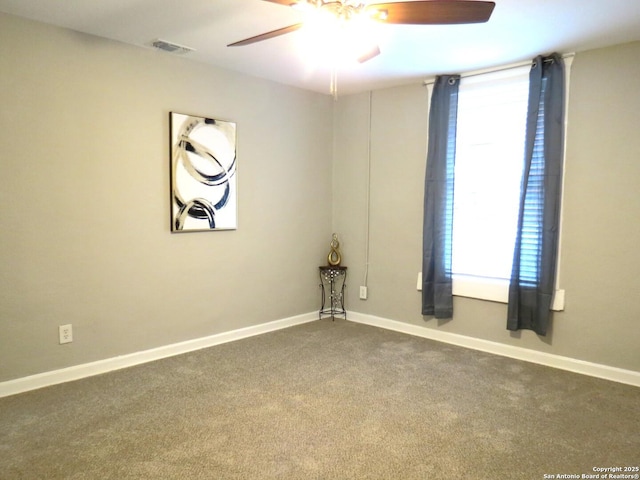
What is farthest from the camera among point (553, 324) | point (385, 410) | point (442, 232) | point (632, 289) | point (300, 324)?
point (300, 324)

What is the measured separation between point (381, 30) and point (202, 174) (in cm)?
172

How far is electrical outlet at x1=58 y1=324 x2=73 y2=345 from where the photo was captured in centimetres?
291

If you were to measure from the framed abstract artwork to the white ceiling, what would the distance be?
1.76 ft

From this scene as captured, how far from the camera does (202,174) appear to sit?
352cm

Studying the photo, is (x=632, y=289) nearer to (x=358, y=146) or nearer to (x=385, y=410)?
(x=385, y=410)

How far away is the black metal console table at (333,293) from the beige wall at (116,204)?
564 mm

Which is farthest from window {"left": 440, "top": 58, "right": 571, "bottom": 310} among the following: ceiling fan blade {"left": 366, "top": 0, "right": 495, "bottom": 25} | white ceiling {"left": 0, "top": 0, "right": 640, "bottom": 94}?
ceiling fan blade {"left": 366, "top": 0, "right": 495, "bottom": 25}

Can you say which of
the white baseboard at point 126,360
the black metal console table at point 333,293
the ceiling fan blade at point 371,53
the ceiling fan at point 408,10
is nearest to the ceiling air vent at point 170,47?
the ceiling fan blade at point 371,53

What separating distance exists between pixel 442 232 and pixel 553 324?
43.5 inches

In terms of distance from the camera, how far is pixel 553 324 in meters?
3.30

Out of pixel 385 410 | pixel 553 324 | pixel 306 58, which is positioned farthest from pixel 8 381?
pixel 553 324

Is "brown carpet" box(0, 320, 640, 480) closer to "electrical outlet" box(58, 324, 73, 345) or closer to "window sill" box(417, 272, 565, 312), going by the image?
"electrical outlet" box(58, 324, 73, 345)

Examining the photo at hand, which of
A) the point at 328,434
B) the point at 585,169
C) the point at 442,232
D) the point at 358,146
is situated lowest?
the point at 328,434

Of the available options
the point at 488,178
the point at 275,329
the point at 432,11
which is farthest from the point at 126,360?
the point at 488,178
